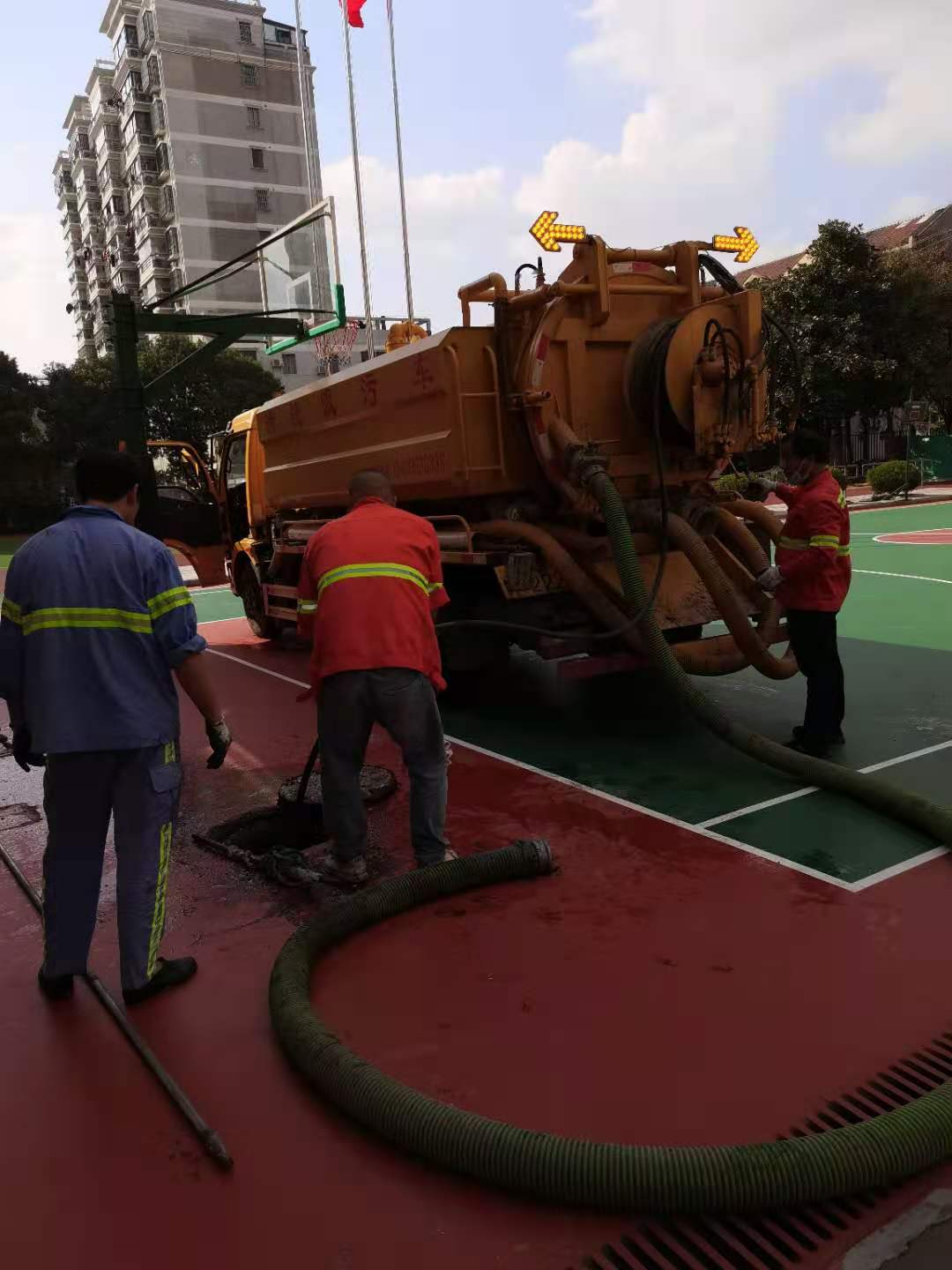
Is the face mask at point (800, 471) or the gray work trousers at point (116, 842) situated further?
the face mask at point (800, 471)

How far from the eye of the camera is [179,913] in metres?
3.88

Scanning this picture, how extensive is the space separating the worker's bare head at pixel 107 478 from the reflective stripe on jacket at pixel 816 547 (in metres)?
3.55

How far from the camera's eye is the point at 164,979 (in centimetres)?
323

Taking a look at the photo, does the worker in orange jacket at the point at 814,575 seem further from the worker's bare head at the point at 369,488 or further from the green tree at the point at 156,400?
the green tree at the point at 156,400

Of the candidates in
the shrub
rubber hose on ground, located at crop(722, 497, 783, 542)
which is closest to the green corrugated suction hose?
rubber hose on ground, located at crop(722, 497, 783, 542)

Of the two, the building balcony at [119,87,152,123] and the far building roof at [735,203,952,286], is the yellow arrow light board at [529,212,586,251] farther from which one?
the building balcony at [119,87,152,123]

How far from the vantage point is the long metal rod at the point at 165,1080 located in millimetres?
2391

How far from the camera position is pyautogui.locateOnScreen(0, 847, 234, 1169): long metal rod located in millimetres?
2391

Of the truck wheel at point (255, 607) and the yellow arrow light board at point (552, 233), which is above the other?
the yellow arrow light board at point (552, 233)

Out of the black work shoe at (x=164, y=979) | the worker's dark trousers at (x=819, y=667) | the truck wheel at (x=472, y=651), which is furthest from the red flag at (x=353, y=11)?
the black work shoe at (x=164, y=979)

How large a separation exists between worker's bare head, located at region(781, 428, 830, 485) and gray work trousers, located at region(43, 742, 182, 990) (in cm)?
374

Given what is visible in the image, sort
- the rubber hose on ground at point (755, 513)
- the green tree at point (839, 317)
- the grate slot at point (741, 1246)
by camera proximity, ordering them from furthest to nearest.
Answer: the green tree at point (839, 317)
the rubber hose on ground at point (755, 513)
the grate slot at point (741, 1246)

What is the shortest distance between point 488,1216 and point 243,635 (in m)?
9.54

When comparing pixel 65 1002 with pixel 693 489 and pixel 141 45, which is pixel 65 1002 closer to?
pixel 693 489
